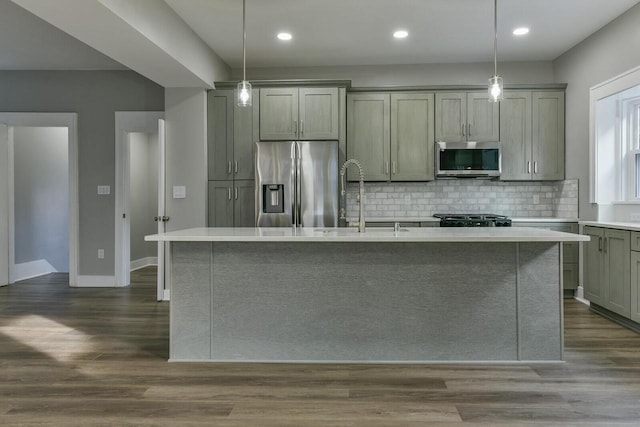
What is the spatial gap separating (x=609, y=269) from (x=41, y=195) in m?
7.23

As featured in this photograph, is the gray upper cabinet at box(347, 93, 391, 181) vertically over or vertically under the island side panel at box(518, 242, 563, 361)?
over

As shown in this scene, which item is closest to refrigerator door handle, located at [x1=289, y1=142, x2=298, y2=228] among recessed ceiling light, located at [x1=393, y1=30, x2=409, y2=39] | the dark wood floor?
recessed ceiling light, located at [x1=393, y1=30, x2=409, y2=39]

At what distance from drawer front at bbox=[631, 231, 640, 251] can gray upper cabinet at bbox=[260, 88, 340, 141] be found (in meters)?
2.90

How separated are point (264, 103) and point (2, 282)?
13.6 feet

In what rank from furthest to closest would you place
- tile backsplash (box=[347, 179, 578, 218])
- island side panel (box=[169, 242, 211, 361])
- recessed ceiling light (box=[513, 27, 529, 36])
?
tile backsplash (box=[347, 179, 578, 218]), recessed ceiling light (box=[513, 27, 529, 36]), island side panel (box=[169, 242, 211, 361])

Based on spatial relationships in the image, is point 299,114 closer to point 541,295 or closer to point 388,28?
point 388,28

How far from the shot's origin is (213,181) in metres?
5.15

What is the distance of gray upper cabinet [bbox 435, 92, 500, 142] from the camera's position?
208 inches

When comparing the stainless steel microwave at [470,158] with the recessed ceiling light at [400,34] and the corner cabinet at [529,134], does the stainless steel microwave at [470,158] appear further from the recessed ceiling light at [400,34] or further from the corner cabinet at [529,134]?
the recessed ceiling light at [400,34]

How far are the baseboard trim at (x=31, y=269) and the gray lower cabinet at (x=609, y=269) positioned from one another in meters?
6.92

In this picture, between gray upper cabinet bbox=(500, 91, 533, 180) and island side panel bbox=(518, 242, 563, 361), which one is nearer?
island side panel bbox=(518, 242, 563, 361)

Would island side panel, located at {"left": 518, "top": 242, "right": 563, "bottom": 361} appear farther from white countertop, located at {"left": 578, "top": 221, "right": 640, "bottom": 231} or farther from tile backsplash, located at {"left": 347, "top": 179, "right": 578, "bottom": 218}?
tile backsplash, located at {"left": 347, "top": 179, "right": 578, "bottom": 218}

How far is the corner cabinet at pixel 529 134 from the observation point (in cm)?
527

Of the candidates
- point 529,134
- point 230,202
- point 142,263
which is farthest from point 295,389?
point 142,263
